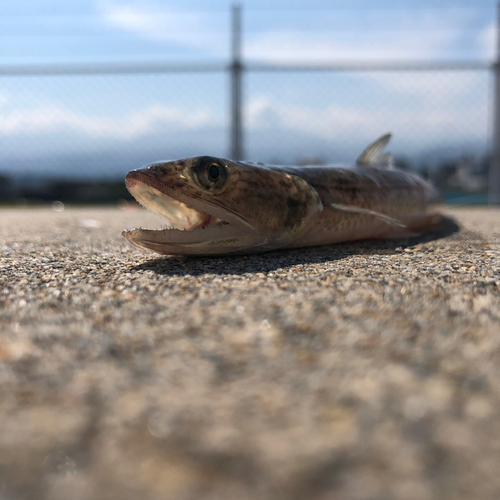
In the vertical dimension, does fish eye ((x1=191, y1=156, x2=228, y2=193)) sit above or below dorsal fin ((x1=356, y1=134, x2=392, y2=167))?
below

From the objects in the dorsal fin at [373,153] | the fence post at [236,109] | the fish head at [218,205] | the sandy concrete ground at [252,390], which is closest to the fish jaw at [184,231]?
the fish head at [218,205]

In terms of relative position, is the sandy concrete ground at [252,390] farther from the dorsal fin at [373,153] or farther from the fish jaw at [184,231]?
the dorsal fin at [373,153]

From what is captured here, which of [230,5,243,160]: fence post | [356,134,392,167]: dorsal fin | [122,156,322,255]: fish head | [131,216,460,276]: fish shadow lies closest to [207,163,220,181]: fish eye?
[122,156,322,255]: fish head

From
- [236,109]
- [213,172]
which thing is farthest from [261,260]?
[236,109]

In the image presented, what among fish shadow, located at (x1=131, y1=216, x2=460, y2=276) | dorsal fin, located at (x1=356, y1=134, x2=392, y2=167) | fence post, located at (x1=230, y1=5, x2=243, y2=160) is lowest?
fish shadow, located at (x1=131, y1=216, x2=460, y2=276)

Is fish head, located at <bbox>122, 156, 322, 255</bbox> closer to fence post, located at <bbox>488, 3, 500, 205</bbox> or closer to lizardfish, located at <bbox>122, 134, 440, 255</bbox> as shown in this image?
lizardfish, located at <bbox>122, 134, 440, 255</bbox>

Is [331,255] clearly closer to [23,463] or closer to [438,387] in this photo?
[438,387]

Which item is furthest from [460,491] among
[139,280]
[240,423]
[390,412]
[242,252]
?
[242,252]

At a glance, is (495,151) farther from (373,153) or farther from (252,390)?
(252,390)
